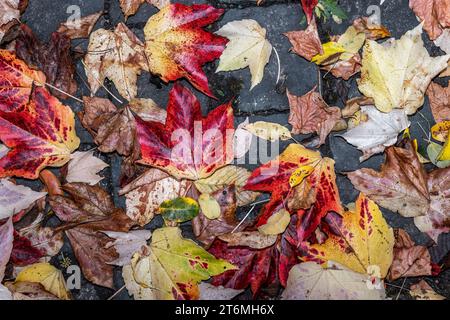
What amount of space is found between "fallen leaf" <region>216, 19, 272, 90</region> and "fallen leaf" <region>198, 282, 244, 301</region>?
82 centimetres

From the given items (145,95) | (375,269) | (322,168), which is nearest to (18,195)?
(145,95)

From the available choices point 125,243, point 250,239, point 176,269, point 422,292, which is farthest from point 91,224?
point 422,292

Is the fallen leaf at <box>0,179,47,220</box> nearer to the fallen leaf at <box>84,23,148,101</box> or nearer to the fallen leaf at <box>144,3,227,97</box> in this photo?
the fallen leaf at <box>84,23,148,101</box>

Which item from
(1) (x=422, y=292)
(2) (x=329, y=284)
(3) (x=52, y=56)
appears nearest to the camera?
(2) (x=329, y=284)

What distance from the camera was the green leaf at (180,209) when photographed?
6.60 feet

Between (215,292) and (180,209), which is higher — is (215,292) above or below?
below

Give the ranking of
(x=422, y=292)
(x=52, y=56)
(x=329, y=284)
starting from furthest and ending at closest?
(x=52, y=56), (x=422, y=292), (x=329, y=284)

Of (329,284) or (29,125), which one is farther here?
(29,125)

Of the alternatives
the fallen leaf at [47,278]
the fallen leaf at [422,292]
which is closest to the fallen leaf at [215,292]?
the fallen leaf at [47,278]

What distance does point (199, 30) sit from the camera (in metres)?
2.02

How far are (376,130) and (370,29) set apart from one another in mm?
406

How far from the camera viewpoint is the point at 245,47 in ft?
6.69

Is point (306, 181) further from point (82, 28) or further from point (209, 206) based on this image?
point (82, 28)

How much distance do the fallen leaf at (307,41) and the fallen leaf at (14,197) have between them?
1.16 meters
